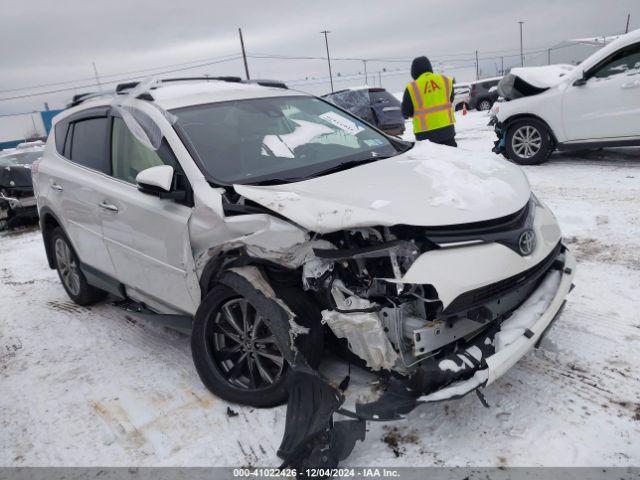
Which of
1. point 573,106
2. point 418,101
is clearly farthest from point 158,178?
point 573,106

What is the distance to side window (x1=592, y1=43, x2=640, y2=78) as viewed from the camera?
22.6ft

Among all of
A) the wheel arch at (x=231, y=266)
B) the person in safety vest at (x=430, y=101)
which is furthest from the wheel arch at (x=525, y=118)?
the wheel arch at (x=231, y=266)

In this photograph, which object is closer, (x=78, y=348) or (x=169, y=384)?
(x=169, y=384)

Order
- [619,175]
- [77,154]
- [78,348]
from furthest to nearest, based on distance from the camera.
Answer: [619,175], [77,154], [78,348]

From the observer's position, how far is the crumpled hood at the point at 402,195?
2.36m

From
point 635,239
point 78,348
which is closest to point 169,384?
point 78,348

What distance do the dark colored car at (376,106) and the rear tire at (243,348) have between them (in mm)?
10116

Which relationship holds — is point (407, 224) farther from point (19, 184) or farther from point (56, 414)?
point (19, 184)

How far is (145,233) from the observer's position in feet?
10.5

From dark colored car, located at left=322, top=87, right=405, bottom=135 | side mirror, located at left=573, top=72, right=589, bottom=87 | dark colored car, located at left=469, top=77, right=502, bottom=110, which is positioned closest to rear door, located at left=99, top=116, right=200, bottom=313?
side mirror, located at left=573, top=72, right=589, bottom=87

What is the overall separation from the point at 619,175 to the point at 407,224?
5.69 m

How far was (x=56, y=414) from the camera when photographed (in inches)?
120

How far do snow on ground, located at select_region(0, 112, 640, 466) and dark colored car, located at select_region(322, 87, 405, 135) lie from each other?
8.69 meters

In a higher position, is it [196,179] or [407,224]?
[196,179]
